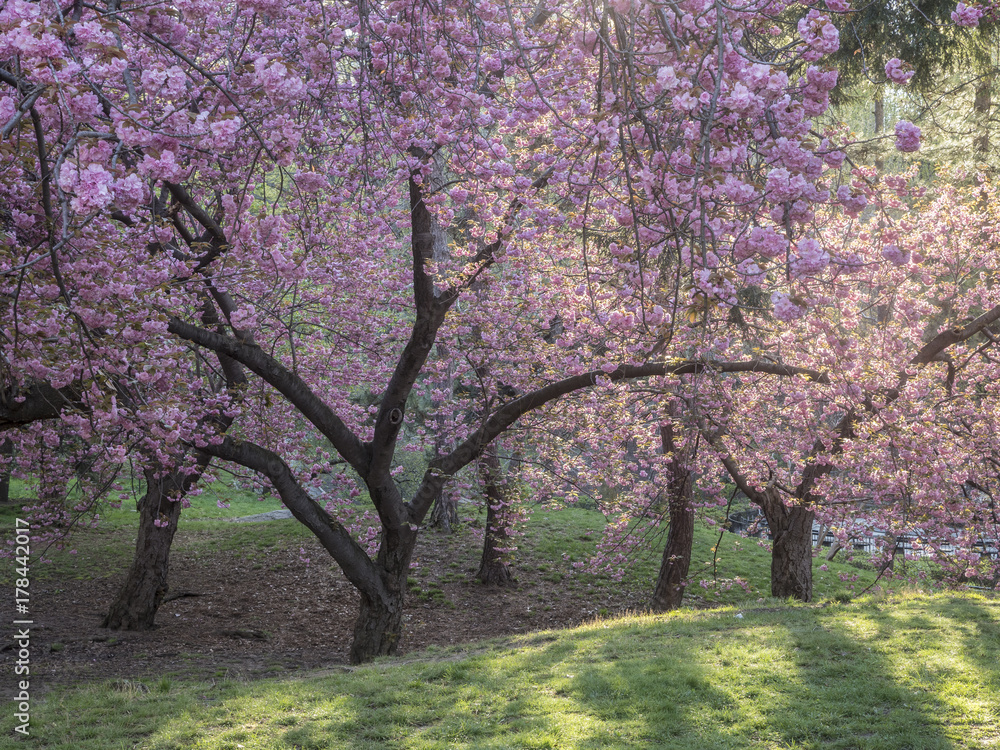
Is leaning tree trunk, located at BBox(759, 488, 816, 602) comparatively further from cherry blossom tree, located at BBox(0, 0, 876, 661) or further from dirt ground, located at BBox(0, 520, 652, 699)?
dirt ground, located at BBox(0, 520, 652, 699)

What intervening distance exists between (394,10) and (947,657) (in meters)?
6.96

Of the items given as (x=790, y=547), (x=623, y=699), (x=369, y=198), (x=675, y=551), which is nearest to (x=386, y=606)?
(x=623, y=699)

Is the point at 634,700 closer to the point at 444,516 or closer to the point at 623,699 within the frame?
the point at 623,699

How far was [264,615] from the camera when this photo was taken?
40.1ft

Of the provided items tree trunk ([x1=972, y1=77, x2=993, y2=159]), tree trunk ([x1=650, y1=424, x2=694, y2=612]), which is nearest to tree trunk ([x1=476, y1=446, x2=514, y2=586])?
tree trunk ([x1=650, y1=424, x2=694, y2=612])

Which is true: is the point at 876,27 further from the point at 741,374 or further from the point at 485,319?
the point at 485,319

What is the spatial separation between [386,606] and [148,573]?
429 centimetres

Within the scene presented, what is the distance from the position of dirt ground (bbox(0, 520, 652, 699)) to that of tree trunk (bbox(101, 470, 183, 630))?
0.84 ft

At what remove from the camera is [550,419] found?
34.8 ft

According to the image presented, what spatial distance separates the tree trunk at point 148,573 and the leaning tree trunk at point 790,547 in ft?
28.0

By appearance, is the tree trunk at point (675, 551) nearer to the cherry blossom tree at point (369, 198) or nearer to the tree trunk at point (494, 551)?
the cherry blossom tree at point (369, 198)

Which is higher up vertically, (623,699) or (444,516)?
(444,516)

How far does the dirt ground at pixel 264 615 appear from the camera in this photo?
9.01 meters

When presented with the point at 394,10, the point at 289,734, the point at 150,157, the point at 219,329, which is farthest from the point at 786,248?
the point at 219,329
